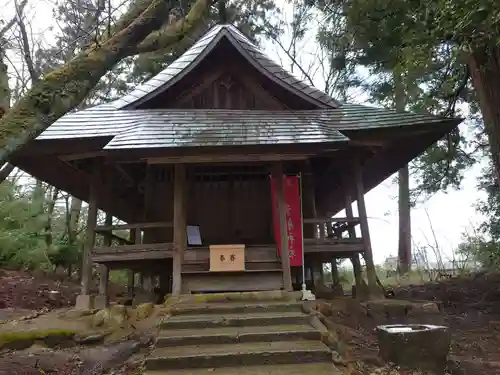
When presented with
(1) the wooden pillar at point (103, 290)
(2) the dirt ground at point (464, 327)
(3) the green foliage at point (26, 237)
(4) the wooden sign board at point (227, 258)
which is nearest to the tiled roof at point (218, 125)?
(4) the wooden sign board at point (227, 258)

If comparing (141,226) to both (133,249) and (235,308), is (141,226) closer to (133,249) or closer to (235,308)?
(133,249)

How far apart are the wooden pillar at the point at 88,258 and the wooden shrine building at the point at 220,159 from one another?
19mm

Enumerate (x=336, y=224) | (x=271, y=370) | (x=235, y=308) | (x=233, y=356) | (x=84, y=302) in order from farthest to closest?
1. (x=336, y=224)
2. (x=84, y=302)
3. (x=235, y=308)
4. (x=233, y=356)
5. (x=271, y=370)

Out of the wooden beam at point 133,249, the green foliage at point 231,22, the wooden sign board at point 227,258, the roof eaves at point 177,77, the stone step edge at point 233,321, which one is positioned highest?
the green foliage at point 231,22

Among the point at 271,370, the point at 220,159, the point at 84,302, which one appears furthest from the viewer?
the point at 220,159

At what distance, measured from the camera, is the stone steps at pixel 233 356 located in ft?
16.0

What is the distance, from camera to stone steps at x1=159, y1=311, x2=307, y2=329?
579cm

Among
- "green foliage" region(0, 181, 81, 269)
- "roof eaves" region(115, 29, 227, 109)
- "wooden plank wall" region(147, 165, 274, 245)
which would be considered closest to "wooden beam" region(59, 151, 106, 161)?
"roof eaves" region(115, 29, 227, 109)

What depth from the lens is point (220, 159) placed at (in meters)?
7.45

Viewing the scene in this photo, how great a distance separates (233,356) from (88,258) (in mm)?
3936

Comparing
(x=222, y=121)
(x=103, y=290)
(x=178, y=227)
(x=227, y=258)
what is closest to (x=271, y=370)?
(x=227, y=258)

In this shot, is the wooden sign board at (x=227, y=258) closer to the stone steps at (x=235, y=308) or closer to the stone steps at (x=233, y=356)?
the stone steps at (x=235, y=308)

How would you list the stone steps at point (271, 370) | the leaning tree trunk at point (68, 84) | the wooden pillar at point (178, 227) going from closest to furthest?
1. the leaning tree trunk at point (68, 84)
2. the stone steps at point (271, 370)
3. the wooden pillar at point (178, 227)

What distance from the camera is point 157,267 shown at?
9.12 meters
